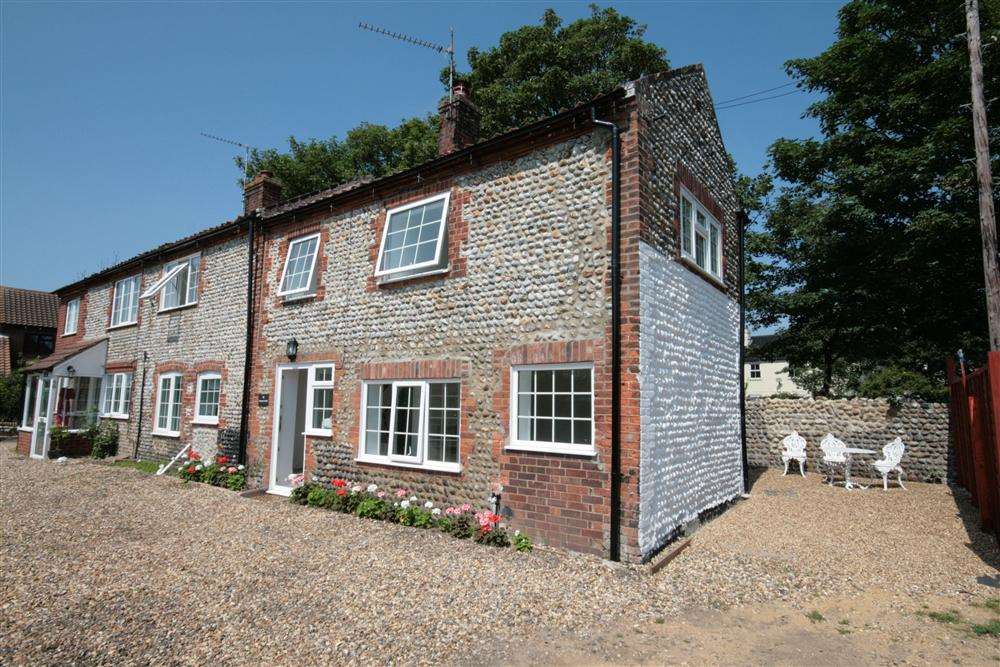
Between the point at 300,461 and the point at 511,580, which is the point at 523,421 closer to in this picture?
the point at 511,580

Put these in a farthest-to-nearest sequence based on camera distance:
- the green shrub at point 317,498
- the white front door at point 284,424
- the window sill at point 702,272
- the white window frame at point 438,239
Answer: the white front door at point 284,424
the green shrub at point 317,498
the white window frame at point 438,239
the window sill at point 702,272

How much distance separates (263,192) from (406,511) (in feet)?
31.3

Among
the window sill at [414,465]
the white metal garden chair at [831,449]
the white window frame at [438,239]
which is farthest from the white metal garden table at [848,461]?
the white window frame at [438,239]

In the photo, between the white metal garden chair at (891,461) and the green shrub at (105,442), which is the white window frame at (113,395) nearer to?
the green shrub at (105,442)

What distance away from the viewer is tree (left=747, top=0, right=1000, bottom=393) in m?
15.6

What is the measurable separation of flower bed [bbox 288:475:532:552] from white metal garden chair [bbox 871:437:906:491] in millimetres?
8475

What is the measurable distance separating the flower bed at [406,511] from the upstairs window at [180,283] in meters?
7.21

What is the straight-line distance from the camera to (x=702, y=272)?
916cm

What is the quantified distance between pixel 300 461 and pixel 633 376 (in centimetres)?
970

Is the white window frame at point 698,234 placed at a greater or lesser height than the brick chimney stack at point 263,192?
lesser

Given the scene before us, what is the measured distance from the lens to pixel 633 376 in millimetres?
6758

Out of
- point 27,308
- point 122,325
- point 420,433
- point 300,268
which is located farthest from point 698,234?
point 27,308

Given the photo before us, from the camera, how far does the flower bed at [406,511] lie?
7480 millimetres

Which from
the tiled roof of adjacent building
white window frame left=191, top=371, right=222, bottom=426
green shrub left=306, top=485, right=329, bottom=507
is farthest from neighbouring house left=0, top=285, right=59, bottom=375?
green shrub left=306, top=485, right=329, bottom=507
